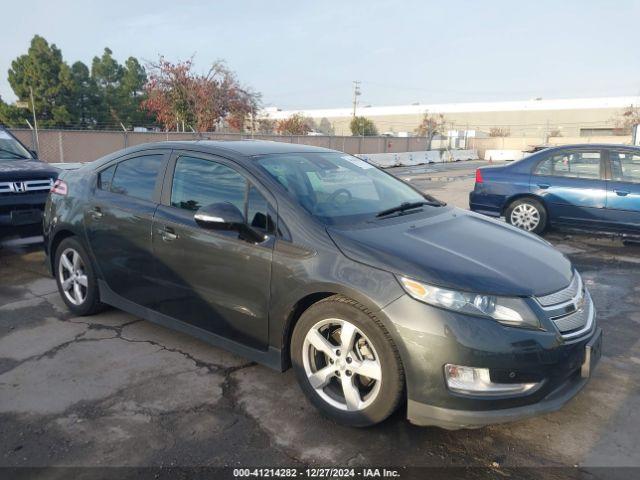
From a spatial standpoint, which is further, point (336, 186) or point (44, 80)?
point (44, 80)

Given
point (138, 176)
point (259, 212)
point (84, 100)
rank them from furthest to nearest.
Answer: point (84, 100) < point (138, 176) < point (259, 212)

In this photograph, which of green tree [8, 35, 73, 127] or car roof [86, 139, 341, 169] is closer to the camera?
car roof [86, 139, 341, 169]

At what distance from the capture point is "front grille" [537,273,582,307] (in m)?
2.71

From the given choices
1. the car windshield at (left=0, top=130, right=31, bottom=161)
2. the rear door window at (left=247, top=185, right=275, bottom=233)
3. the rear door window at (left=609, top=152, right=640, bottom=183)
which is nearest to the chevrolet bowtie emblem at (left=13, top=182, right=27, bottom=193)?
the car windshield at (left=0, top=130, right=31, bottom=161)

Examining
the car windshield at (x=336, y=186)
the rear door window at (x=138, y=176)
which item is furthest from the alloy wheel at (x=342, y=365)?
the rear door window at (x=138, y=176)

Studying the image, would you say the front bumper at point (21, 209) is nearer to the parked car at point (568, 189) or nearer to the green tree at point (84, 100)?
the parked car at point (568, 189)

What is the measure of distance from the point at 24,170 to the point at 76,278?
2698 mm

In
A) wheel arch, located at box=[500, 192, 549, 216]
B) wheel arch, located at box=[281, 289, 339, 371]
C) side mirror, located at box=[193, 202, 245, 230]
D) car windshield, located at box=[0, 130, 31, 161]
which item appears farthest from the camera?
wheel arch, located at box=[500, 192, 549, 216]

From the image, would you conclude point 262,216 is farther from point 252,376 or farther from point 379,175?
point 379,175

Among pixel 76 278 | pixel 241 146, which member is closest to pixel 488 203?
pixel 241 146

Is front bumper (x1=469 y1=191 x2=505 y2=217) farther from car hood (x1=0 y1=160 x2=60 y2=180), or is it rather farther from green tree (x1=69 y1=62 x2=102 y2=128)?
green tree (x1=69 y1=62 x2=102 y2=128)

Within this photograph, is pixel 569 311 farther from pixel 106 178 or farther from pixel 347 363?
pixel 106 178

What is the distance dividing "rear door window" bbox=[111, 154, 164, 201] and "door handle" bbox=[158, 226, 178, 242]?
339 millimetres

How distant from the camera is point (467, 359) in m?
2.48
